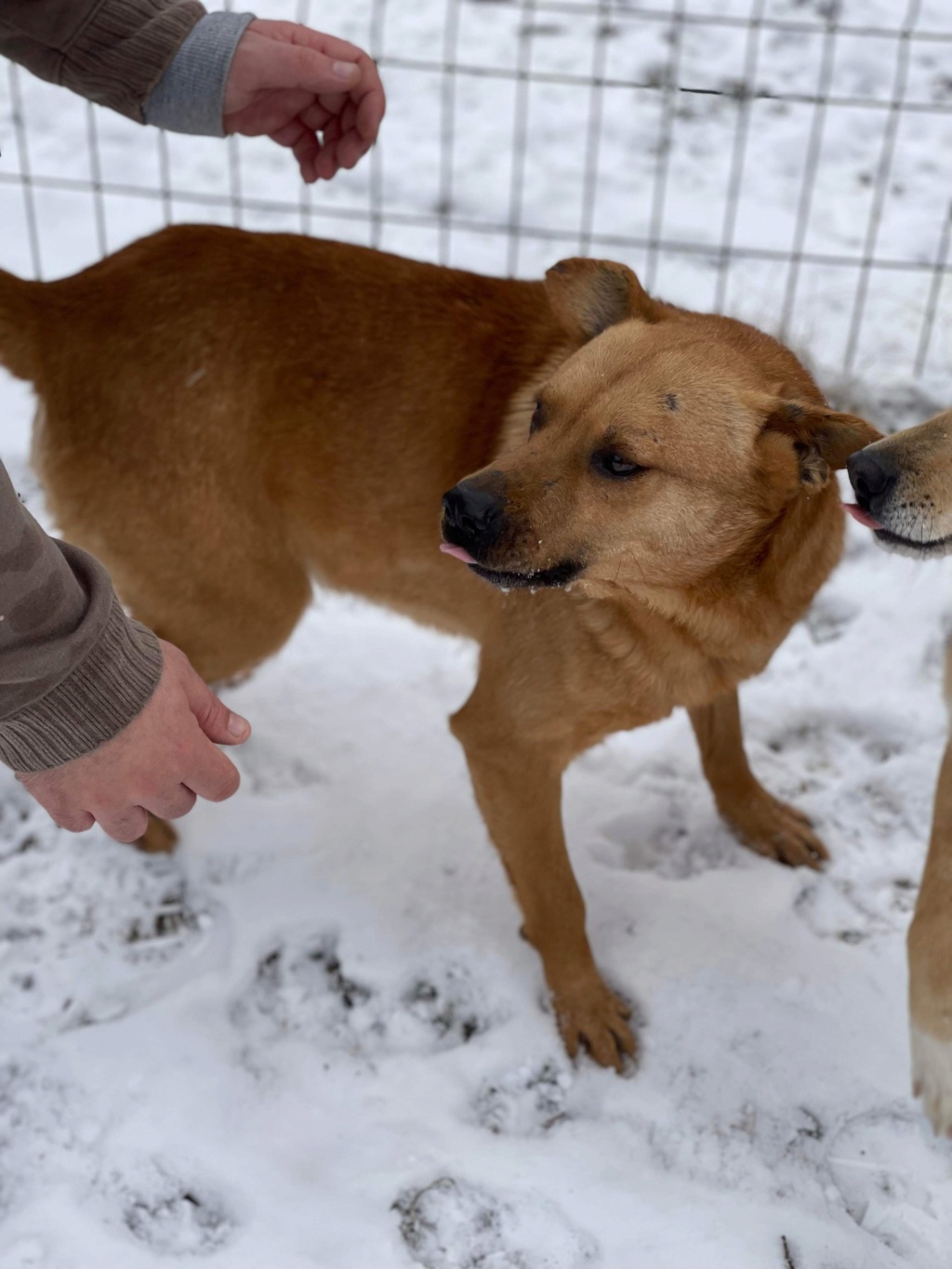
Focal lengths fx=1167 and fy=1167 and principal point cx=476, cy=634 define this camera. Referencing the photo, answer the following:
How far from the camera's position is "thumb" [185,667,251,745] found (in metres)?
1.72

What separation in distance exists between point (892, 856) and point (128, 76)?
2684mm

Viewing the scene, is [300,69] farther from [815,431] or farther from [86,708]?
[86,708]

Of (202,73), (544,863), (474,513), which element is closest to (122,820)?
(474,513)

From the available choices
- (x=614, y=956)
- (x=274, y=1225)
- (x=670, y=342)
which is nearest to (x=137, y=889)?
(x=274, y=1225)

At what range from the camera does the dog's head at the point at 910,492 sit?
223 centimetres

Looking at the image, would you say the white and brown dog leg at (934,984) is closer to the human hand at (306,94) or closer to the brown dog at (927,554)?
the brown dog at (927,554)

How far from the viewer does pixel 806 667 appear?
12.0 ft

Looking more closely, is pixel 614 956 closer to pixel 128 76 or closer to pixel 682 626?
pixel 682 626

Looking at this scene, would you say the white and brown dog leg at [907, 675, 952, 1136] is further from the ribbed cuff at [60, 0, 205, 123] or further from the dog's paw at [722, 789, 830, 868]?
the ribbed cuff at [60, 0, 205, 123]

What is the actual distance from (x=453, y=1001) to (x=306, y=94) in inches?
86.4

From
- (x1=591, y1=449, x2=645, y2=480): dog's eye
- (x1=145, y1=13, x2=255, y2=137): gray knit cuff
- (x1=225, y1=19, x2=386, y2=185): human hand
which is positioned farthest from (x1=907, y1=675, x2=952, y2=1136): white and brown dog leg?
(x1=145, y1=13, x2=255, y2=137): gray knit cuff

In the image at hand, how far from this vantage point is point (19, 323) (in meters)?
2.70

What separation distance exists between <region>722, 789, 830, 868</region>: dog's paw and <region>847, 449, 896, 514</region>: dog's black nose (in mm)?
1075

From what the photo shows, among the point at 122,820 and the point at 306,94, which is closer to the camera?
the point at 122,820
